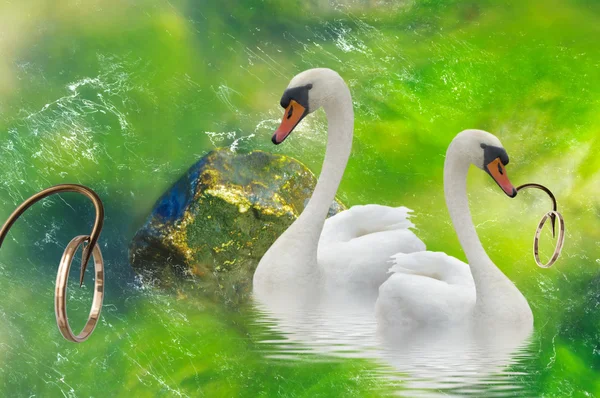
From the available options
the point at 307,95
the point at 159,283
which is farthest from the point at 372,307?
the point at 159,283

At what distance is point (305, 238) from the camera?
10.9 ft

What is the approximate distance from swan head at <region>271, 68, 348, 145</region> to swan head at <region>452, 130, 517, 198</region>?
1.81ft

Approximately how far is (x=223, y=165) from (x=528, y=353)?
1.64m

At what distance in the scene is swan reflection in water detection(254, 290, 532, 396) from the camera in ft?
9.23

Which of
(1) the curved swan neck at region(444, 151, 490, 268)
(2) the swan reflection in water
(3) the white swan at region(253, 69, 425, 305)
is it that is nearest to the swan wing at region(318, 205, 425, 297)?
(3) the white swan at region(253, 69, 425, 305)

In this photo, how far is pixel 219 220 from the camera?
4.02 metres

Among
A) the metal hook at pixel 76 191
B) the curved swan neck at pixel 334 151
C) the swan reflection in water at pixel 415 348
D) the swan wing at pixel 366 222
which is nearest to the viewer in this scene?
the metal hook at pixel 76 191

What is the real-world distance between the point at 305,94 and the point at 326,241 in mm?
562

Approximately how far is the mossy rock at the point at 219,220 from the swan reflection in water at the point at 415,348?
77 cm

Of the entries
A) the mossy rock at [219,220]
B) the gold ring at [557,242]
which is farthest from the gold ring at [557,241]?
the mossy rock at [219,220]

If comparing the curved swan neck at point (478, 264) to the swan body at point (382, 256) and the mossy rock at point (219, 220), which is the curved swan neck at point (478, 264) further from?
the mossy rock at point (219, 220)

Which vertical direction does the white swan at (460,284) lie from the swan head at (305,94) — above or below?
below

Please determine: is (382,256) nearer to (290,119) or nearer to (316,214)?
(316,214)

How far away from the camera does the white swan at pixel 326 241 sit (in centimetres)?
328
